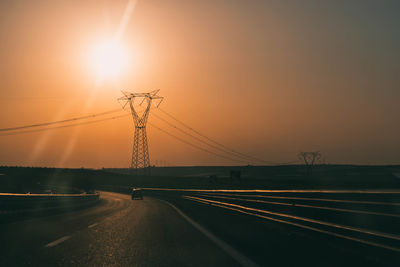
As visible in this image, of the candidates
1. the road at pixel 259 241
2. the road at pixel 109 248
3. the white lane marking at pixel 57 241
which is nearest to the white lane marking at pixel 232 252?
the road at pixel 259 241

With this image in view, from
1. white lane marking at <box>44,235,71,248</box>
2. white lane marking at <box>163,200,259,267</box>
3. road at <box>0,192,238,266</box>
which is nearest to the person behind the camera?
white lane marking at <box>163,200,259,267</box>

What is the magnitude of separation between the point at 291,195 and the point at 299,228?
3.63ft

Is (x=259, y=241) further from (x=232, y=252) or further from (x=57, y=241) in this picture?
(x=57, y=241)

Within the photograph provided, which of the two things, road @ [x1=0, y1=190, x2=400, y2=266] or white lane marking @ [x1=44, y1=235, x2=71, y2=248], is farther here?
white lane marking @ [x1=44, y1=235, x2=71, y2=248]

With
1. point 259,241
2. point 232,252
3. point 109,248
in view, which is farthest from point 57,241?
point 259,241

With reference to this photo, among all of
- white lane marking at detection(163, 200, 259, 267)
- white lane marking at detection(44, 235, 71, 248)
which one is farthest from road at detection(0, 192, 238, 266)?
white lane marking at detection(163, 200, 259, 267)

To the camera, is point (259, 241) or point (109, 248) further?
point (259, 241)

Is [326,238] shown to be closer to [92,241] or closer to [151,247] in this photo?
[151,247]

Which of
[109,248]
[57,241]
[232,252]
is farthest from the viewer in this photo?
[57,241]

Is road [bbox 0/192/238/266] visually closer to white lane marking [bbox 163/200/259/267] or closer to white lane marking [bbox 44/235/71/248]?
white lane marking [bbox 44/235/71/248]

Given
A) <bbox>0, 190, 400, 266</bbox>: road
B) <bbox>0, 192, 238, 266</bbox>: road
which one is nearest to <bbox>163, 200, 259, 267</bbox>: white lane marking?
<bbox>0, 190, 400, 266</bbox>: road

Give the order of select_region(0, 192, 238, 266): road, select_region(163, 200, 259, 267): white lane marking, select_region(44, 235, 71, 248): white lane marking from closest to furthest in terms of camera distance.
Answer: select_region(163, 200, 259, 267): white lane marking → select_region(0, 192, 238, 266): road → select_region(44, 235, 71, 248): white lane marking

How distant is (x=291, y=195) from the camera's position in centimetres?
1309

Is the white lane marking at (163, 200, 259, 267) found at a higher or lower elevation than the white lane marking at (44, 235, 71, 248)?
lower
